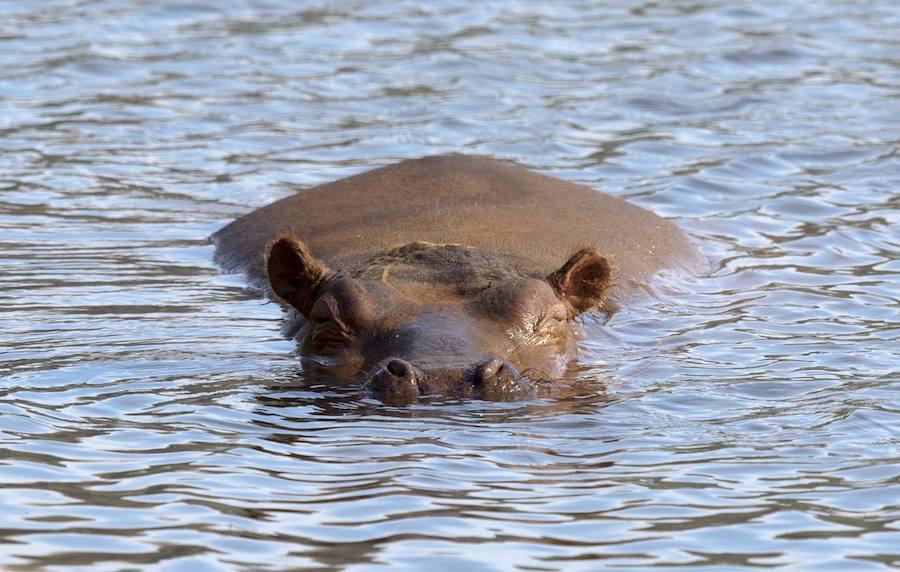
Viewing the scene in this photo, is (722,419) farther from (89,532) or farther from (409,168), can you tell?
(409,168)

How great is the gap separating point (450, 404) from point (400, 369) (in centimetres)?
25

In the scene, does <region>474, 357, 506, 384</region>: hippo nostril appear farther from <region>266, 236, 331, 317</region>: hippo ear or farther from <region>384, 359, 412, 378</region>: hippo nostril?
<region>266, 236, 331, 317</region>: hippo ear

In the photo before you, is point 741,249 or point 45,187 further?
point 45,187

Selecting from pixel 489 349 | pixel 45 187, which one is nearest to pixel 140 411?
pixel 489 349

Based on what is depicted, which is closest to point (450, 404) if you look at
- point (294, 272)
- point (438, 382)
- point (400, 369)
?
point (438, 382)

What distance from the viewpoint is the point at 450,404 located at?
24.7 ft

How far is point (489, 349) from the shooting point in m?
8.13

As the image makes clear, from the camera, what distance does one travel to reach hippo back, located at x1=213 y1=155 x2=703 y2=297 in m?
10.4

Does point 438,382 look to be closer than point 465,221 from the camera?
Yes

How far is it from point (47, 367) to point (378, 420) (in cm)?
185

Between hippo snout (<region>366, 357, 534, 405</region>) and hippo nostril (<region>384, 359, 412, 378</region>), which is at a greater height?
hippo nostril (<region>384, 359, 412, 378</region>)

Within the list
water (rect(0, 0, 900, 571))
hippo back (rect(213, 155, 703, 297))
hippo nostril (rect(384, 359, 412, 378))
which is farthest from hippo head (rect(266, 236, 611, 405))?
hippo back (rect(213, 155, 703, 297))

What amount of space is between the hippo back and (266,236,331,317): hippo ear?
0.53 meters

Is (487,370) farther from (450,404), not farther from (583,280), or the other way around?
(583,280)
